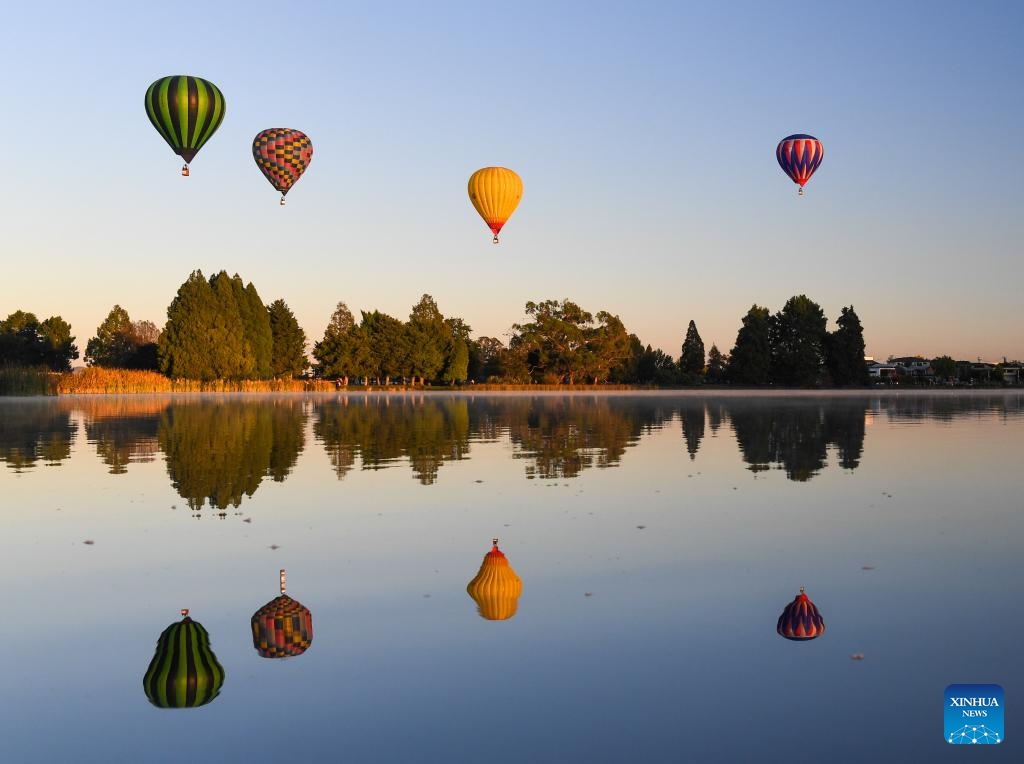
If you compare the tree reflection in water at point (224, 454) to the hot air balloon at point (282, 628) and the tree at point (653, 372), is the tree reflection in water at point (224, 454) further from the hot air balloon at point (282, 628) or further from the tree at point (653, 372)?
the tree at point (653, 372)

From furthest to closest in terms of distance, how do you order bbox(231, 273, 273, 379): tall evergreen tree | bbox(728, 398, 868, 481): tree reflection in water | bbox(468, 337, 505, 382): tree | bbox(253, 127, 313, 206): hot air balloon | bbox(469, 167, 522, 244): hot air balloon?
bbox(468, 337, 505, 382): tree → bbox(231, 273, 273, 379): tall evergreen tree → bbox(469, 167, 522, 244): hot air balloon → bbox(253, 127, 313, 206): hot air balloon → bbox(728, 398, 868, 481): tree reflection in water

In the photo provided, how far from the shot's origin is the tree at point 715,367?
11756 cm

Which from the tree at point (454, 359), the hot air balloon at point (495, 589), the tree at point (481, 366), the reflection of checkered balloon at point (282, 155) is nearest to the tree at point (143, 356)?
the tree at point (454, 359)

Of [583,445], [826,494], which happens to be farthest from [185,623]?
[583,445]

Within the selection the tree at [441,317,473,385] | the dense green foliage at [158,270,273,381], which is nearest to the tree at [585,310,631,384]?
the tree at [441,317,473,385]

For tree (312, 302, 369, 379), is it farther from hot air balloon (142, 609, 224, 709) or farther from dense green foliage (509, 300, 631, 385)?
hot air balloon (142, 609, 224, 709)

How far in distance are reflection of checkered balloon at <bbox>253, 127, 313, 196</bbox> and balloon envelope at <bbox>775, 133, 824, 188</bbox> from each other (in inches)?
1040

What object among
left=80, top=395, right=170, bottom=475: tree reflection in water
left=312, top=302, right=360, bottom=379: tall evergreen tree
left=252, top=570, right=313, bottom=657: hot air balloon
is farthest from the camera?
left=312, top=302, right=360, bottom=379: tall evergreen tree

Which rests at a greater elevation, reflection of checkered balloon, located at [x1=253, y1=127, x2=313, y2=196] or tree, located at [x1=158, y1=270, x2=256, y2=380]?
reflection of checkered balloon, located at [x1=253, y1=127, x2=313, y2=196]

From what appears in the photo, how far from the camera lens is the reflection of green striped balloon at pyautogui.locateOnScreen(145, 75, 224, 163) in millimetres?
39875

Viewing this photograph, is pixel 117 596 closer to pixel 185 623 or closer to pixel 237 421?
pixel 185 623

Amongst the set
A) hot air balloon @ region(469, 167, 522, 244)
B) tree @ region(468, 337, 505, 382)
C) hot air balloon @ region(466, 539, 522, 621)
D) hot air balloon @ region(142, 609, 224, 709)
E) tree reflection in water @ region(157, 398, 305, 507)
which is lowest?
hot air balloon @ region(142, 609, 224, 709)

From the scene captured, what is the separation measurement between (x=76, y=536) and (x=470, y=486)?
5.87 metres

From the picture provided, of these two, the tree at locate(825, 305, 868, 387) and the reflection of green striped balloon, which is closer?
the reflection of green striped balloon
